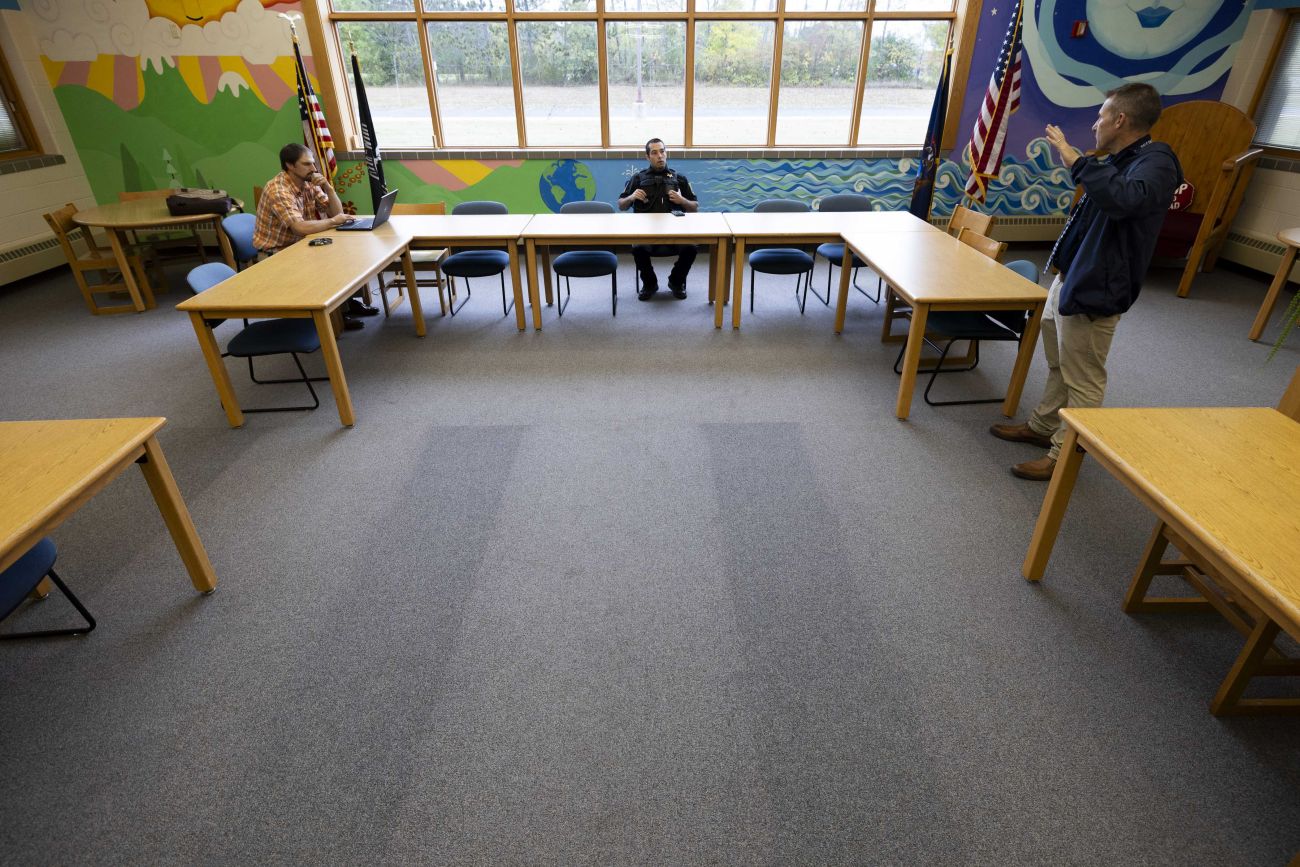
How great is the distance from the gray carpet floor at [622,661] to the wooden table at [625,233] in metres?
1.43

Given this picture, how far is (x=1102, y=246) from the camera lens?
8.93 feet

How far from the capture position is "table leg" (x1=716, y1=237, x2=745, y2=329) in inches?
185

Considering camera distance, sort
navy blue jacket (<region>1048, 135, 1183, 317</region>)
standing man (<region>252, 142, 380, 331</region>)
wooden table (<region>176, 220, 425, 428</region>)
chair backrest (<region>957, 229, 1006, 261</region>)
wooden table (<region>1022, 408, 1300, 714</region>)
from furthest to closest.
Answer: standing man (<region>252, 142, 380, 331</region>) < chair backrest (<region>957, 229, 1006, 261</region>) < wooden table (<region>176, 220, 425, 428</region>) < navy blue jacket (<region>1048, 135, 1183, 317</region>) < wooden table (<region>1022, 408, 1300, 714</region>)

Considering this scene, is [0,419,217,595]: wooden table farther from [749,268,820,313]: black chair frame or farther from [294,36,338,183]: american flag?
[294,36,338,183]: american flag

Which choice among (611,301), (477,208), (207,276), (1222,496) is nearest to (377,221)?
(477,208)

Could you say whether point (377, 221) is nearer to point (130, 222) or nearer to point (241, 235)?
point (241, 235)

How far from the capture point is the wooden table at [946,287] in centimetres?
328

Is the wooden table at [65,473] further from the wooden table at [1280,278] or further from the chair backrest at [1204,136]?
the chair backrest at [1204,136]

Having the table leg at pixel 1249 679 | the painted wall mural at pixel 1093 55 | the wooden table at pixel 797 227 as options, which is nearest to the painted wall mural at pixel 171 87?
the wooden table at pixel 797 227

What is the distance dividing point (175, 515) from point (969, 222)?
468cm

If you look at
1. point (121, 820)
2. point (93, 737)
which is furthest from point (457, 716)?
point (93, 737)

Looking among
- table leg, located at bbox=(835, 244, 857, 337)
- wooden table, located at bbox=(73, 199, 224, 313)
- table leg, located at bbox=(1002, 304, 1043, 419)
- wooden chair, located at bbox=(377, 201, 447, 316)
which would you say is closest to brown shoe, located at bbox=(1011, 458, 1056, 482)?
table leg, located at bbox=(1002, 304, 1043, 419)

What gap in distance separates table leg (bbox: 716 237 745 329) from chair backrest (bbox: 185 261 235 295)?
3180 millimetres

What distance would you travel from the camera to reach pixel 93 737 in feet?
6.32
